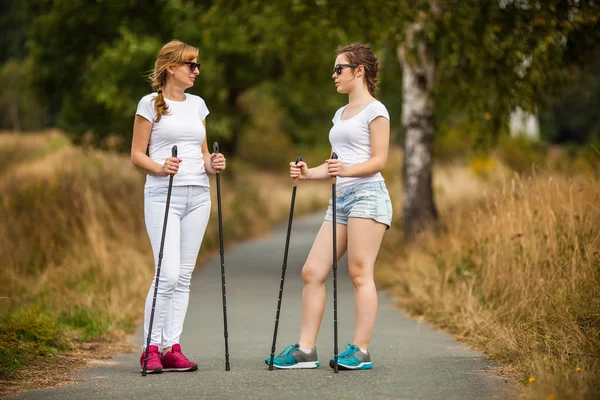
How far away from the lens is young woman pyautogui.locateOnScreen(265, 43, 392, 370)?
641 cm

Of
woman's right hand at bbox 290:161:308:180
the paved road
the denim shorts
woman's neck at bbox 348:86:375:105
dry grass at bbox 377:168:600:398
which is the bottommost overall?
the paved road

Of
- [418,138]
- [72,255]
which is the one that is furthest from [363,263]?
[418,138]

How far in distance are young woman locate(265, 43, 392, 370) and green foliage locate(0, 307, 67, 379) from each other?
1.74m

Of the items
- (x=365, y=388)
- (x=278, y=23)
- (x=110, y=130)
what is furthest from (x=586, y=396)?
(x=110, y=130)

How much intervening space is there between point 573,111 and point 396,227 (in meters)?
28.0

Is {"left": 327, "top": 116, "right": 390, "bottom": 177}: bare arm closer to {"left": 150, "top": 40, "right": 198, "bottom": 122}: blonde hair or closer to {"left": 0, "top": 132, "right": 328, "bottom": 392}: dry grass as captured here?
{"left": 150, "top": 40, "right": 198, "bottom": 122}: blonde hair

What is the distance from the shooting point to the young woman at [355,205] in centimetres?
641

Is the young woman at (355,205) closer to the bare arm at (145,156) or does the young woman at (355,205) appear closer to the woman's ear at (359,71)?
the woman's ear at (359,71)

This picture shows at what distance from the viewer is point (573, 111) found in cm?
4100

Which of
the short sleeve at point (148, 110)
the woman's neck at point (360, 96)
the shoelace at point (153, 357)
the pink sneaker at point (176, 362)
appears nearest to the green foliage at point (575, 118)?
the woman's neck at point (360, 96)

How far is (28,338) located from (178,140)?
1.95 metres

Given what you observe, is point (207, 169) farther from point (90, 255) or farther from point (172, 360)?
point (90, 255)

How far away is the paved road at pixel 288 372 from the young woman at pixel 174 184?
1.07 ft

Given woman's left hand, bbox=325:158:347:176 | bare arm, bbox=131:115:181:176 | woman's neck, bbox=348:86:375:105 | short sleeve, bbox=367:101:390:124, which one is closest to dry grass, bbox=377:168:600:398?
woman's left hand, bbox=325:158:347:176
